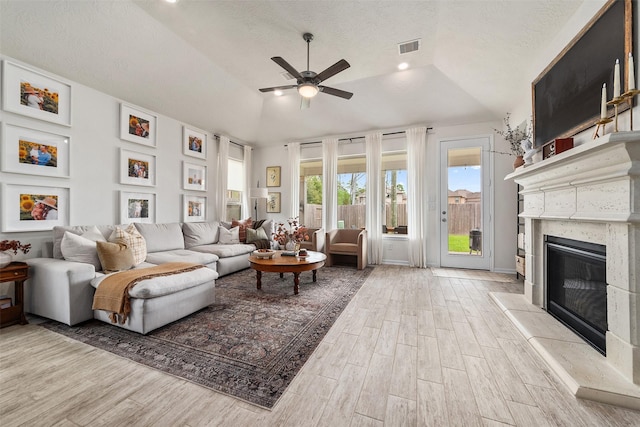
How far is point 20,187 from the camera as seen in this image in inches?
112

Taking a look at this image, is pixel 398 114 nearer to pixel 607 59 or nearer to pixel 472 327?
pixel 607 59

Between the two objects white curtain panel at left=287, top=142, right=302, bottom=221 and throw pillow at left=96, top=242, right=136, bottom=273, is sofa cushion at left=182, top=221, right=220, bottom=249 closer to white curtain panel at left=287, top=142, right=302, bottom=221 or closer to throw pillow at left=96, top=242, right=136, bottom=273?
throw pillow at left=96, top=242, right=136, bottom=273

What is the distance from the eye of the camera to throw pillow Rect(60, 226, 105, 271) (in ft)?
9.19

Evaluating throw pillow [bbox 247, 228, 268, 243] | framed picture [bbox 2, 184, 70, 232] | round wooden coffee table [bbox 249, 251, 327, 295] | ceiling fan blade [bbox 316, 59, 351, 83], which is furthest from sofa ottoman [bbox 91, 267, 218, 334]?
ceiling fan blade [bbox 316, 59, 351, 83]

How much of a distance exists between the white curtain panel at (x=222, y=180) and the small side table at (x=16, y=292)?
130 inches

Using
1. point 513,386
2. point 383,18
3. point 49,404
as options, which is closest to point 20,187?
point 49,404

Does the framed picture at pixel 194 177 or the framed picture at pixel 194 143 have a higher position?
the framed picture at pixel 194 143

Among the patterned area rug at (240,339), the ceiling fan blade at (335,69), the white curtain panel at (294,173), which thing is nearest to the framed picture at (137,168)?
the patterned area rug at (240,339)

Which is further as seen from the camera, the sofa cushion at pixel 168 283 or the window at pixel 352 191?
the window at pixel 352 191

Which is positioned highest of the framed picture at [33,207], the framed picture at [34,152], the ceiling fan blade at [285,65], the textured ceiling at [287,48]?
the textured ceiling at [287,48]

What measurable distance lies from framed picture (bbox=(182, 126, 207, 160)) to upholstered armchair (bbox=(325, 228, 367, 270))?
319 centimetres

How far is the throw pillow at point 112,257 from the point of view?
2.83m

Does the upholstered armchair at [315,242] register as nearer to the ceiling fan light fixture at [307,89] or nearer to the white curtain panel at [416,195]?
the white curtain panel at [416,195]

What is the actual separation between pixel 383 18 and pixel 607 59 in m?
2.07
